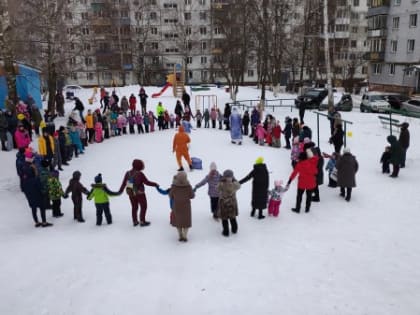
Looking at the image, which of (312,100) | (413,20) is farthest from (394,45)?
(312,100)

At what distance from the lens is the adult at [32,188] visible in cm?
738

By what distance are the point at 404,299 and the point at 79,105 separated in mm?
17591

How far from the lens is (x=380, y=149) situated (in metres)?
14.0

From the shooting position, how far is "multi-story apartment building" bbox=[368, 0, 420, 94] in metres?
Answer: 35.0

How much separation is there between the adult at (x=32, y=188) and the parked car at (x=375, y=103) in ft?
74.4

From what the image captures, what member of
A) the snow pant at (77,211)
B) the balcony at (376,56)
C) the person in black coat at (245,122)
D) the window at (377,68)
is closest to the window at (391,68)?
the balcony at (376,56)

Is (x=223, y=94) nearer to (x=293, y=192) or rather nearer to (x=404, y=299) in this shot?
(x=293, y=192)

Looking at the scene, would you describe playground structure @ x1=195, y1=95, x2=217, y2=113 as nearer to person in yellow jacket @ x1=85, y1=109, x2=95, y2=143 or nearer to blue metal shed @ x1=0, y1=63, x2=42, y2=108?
blue metal shed @ x1=0, y1=63, x2=42, y2=108

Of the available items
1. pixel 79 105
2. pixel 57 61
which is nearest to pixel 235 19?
pixel 57 61

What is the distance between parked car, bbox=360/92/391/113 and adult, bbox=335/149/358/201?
17.8m

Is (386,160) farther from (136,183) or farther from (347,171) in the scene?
(136,183)

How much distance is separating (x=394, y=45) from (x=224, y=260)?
128 feet

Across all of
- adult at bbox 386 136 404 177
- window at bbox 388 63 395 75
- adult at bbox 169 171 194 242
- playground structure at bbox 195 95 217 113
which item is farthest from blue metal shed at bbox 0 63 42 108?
window at bbox 388 63 395 75

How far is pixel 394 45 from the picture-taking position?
124 feet
